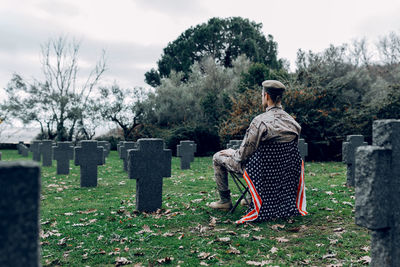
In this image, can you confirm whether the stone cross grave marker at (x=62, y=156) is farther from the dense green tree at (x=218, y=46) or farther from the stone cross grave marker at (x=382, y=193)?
the dense green tree at (x=218, y=46)

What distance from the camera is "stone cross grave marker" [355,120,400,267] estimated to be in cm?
216

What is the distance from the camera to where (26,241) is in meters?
1.33

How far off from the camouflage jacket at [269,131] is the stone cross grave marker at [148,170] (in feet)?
4.90

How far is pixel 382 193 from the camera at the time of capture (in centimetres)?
217

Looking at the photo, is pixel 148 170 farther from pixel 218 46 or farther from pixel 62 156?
pixel 218 46

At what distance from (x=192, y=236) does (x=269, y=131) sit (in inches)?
68.4

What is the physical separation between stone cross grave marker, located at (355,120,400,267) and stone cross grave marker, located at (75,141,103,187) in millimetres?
7284

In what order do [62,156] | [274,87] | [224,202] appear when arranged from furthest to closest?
[62,156] → [224,202] → [274,87]

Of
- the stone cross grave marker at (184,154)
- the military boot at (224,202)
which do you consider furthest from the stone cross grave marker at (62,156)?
the military boot at (224,202)

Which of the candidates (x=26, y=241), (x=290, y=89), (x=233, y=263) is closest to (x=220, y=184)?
(x=233, y=263)

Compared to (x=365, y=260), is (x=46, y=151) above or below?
above

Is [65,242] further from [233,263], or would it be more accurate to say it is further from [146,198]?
[233,263]

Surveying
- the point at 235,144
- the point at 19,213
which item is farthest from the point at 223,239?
the point at 235,144

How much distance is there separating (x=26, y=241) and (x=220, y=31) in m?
41.6
